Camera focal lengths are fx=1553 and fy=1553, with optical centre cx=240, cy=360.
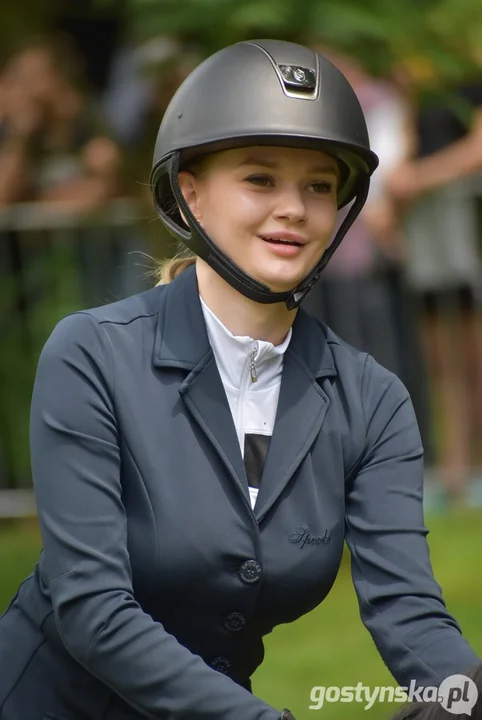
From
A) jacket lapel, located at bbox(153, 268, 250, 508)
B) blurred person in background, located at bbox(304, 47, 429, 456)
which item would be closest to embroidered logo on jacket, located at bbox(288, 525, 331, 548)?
jacket lapel, located at bbox(153, 268, 250, 508)

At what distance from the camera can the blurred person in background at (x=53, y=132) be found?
25.3ft

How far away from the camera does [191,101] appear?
3199 mm

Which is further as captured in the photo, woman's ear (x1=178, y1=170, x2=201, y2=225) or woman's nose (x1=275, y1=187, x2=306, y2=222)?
woman's ear (x1=178, y1=170, x2=201, y2=225)

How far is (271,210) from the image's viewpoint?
123 inches

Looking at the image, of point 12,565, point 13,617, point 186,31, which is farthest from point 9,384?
point 13,617

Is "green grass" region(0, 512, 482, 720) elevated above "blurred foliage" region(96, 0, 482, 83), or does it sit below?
below

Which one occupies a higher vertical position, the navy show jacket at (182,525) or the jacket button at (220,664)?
the navy show jacket at (182,525)

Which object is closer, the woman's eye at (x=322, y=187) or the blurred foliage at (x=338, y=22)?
the woman's eye at (x=322, y=187)

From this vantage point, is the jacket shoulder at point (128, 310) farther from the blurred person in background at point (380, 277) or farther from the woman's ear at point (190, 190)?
the blurred person in background at point (380, 277)

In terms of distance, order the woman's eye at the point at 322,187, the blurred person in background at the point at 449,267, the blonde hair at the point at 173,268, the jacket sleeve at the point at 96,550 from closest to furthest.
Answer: the jacket sleeve at the point at 96,550
the woman's eye at the point at 322,187
the blonde hair at the point at 173,268
the blurred person in background at the point at 449,267

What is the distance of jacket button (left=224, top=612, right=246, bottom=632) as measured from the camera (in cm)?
305

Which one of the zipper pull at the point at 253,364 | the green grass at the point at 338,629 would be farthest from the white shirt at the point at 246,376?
the green grass at the point at 338,629

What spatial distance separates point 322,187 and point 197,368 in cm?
47

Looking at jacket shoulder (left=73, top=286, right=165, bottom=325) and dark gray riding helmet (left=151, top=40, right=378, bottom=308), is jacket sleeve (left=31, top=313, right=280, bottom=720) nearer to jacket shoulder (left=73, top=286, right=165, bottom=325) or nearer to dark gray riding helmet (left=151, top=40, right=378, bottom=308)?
jacket shoulder (left=73, top=286, right=165, bottom=325)
